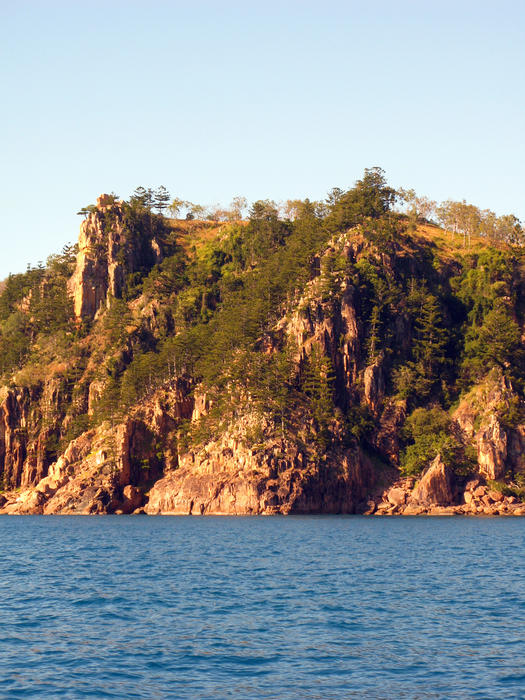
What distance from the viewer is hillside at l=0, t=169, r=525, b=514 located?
122375 mm

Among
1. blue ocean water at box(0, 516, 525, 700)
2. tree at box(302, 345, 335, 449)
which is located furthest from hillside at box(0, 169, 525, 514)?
blue ocean water at box(0, 516, 525, 700)

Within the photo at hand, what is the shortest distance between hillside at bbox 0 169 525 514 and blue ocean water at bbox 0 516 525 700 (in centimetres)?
4560

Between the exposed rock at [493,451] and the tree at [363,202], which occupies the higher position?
the tree at [363,202]

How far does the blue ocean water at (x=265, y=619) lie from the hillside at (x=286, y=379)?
45.6 m

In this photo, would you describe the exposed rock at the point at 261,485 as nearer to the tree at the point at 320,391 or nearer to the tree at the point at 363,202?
the tree at the point at 320,391

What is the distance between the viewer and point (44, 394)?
15400cm

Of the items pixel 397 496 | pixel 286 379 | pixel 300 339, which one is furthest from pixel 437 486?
pixel 300 339

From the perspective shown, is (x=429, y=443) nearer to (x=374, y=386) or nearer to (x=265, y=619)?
(x=374, y=386)

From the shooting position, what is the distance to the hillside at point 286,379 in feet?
401

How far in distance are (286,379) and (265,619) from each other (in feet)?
304

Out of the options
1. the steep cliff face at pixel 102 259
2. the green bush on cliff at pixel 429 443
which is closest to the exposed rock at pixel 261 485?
the green bush on cliff at pixel 429 443

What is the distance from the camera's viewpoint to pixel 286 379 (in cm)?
13112

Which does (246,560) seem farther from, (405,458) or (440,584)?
(405,458)

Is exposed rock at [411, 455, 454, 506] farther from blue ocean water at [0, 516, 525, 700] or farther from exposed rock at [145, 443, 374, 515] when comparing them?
blue ocean water at [0, 516, 525, 700]
